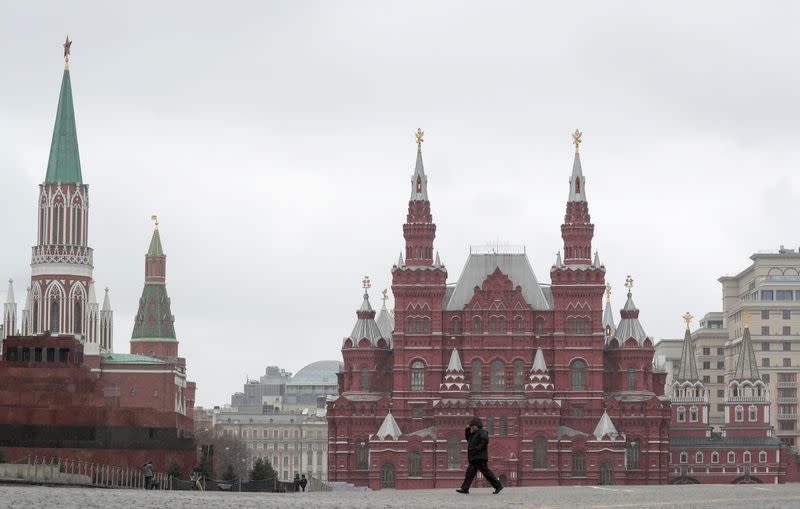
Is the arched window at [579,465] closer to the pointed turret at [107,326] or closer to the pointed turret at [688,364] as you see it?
the pointed turret at [688,364]

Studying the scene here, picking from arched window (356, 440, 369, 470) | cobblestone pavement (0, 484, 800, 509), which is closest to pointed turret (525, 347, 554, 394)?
arched window (356, 440, 369, 470)

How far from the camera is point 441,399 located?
13962 cm

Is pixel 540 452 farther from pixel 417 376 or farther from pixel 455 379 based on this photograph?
pixel 417 376

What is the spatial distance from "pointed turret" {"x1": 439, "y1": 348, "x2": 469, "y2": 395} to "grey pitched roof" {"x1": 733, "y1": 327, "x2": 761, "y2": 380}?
37551 millimetres

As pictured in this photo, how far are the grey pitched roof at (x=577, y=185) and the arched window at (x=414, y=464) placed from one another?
22563 millimetres

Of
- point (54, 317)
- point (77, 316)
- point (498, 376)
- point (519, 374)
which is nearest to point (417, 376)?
point (498, 376)

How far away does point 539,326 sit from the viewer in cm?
14275

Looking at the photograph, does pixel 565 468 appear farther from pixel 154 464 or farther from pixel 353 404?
pixel 154 464

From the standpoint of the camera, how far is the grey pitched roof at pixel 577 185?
144 meters

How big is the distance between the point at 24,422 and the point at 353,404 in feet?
125

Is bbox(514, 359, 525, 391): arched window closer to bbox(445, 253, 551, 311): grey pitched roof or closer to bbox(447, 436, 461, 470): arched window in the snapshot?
bbox(445, 253, 551, 311): grey pitched roof

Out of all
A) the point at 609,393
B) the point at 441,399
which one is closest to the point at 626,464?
the point at 609,393

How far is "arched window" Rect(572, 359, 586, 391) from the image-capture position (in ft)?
465

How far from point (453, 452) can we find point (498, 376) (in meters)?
7.15
